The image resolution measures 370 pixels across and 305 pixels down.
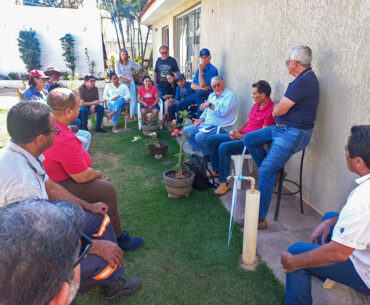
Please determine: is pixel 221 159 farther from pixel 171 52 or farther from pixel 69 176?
pixel 171 52

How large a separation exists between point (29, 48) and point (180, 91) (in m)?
12.2

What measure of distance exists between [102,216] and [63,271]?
136 cm

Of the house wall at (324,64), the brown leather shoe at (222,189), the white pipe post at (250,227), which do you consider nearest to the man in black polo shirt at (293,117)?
the house wall at (324,64)

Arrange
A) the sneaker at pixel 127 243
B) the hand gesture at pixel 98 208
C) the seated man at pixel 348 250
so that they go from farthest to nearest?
the sneaker at pixel 127 243, the hand gesture at pixel 98 208, the seated man at pixel 348 250

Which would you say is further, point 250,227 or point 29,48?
point 29,48

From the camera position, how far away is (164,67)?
6586 mm

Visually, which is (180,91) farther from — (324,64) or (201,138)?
(324,64)

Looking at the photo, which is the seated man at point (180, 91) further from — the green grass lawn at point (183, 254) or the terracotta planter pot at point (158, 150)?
the green grass lawn at point (183, 254)

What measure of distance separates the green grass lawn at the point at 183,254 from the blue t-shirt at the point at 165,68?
349 cm

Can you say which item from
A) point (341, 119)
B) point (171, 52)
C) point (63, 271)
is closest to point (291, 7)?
point (341, 119)

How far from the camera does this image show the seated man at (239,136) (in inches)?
128

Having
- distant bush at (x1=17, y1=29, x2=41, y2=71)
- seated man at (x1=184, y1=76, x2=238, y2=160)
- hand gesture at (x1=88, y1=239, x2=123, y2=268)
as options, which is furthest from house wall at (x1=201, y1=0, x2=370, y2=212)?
distant bush at (x1=17, y1=29, x2=41, y2=71)

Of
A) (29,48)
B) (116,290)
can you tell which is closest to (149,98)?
(116,290)

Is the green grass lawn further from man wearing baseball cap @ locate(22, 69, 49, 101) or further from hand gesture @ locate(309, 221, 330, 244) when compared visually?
man wearing baseball cap @ locate(22, 69, 49, 101)
